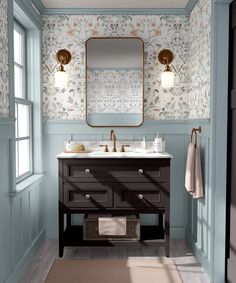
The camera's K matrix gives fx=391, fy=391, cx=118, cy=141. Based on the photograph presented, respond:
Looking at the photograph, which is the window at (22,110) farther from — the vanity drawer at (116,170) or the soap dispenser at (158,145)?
the soap dispenser at (158,145)

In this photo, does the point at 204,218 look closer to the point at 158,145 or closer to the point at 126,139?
the point at 158,145

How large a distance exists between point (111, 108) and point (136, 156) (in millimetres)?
821

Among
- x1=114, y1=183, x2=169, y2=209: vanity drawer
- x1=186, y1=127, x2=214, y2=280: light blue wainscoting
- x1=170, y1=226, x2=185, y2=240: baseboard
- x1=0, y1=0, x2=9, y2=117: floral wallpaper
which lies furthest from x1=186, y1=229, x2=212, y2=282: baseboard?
x1=0, y1=0, x2=9, y2=117: floral wallpaper

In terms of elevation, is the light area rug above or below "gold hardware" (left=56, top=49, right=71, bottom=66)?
below

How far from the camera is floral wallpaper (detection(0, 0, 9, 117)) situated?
2.62m

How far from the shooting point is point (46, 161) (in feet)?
13.6

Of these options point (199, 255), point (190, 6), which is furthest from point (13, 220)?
point (190, 6)

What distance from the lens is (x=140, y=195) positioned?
11.4 ft

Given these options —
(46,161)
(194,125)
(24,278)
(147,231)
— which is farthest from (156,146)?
(24,278)

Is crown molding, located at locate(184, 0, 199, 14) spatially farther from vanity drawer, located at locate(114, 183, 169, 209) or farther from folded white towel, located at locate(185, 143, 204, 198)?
vanity drawer, located at locate(114, 183, 169, 209)

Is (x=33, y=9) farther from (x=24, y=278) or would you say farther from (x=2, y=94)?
(x=24, y=278)

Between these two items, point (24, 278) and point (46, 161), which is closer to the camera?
point (24, 278)

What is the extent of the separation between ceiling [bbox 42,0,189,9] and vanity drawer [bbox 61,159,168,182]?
155 cm

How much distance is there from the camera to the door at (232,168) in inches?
113
